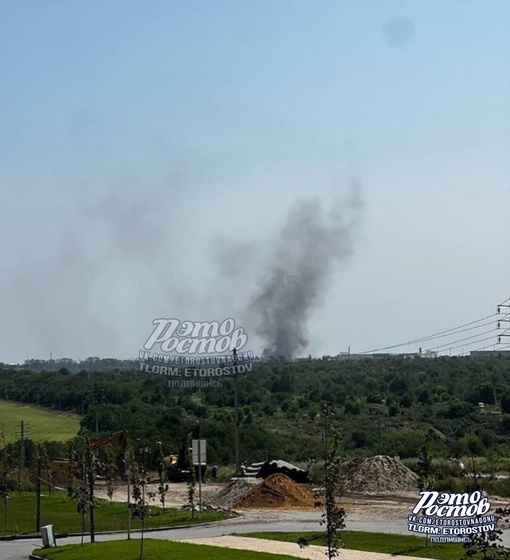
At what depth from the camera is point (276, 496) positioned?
192 feet

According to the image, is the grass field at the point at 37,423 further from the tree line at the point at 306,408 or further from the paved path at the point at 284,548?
the paved path at the point at 284,548

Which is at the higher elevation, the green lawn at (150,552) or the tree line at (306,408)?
the tree line at (306,408)

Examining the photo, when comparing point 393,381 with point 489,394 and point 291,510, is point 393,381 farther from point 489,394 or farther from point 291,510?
point 291,510

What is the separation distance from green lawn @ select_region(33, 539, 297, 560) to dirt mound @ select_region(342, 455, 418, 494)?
2868 centimetres

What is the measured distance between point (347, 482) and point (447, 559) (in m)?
34.5

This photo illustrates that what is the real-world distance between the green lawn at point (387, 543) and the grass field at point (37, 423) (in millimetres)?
61903

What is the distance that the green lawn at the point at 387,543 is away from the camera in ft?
110

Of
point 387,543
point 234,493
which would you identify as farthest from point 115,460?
point 387,543

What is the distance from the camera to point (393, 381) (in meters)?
142

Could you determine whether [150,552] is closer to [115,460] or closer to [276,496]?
[276,496]

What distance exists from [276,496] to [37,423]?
68687 millimetres

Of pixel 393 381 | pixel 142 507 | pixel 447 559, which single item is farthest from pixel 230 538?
pixel 393 381
